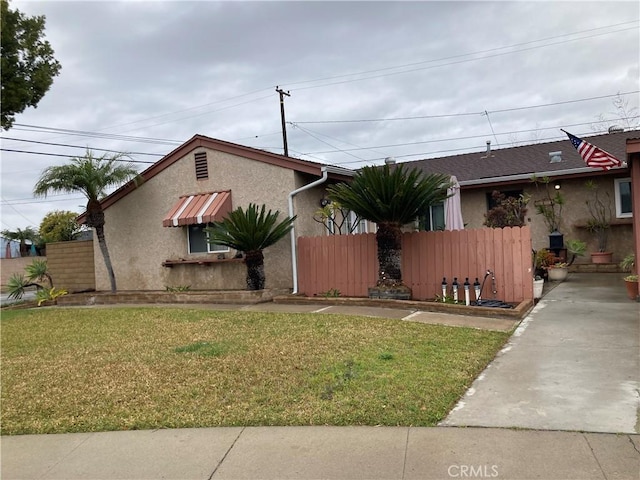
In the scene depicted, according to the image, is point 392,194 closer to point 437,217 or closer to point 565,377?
point 565,377

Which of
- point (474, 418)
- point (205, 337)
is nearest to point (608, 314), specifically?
point (474, 418)

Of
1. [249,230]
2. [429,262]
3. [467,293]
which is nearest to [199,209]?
[249,230]

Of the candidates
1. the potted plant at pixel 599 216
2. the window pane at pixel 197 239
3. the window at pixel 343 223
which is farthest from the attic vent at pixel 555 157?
the window pane at pixel 197 239

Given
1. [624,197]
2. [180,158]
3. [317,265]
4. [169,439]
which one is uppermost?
[180,158]

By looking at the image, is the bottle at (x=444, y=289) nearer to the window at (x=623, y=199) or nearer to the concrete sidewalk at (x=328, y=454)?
the concrete sidewalk at (x=328, y=454)

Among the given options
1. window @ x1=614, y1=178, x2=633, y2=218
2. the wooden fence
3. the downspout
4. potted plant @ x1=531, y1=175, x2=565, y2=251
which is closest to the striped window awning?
the downspout

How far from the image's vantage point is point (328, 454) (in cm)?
360

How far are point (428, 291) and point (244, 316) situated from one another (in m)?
3.91

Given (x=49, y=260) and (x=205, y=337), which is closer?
(x=205, y=337)

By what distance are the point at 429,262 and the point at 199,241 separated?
6516mm

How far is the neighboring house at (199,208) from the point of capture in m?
12.4

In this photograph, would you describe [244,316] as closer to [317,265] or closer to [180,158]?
[317,265]

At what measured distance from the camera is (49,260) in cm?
1675

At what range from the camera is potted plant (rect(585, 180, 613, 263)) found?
47.0 feet
